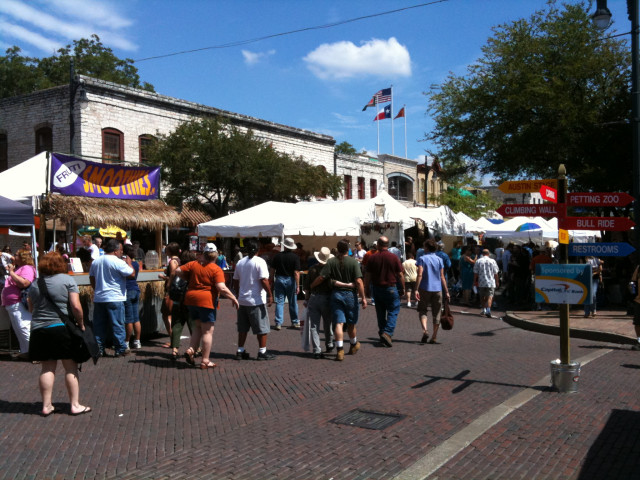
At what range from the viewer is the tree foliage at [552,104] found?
1628cm

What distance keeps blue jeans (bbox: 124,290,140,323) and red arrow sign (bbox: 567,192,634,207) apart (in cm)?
612

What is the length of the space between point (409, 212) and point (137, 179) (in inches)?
444

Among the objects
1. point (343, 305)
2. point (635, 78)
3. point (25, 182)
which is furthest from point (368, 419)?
point (635, 78)

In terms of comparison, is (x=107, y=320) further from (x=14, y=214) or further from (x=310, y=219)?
(x=310, y=219)

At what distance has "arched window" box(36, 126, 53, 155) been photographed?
1064 inches

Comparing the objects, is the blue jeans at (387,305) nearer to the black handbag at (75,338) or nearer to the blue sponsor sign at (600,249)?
the blue sponsor sign at (600,249)

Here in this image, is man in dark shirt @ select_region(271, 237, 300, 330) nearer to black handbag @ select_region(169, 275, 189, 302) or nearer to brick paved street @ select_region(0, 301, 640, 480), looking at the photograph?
brick paved street @ select_region(0, 301, 640, 480)

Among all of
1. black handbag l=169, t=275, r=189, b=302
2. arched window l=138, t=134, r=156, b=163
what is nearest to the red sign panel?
black handbag l=169, t=275, r=189, b=302

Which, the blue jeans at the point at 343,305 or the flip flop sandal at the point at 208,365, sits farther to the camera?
the blue jeans at the point at 343,305

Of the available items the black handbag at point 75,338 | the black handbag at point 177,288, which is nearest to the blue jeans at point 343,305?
the black handbag at point 177,288

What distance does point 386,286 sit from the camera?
9609 mm

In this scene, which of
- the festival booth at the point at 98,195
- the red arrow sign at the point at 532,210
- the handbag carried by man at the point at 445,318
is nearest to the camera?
the red arrow sign at the point at 532,210

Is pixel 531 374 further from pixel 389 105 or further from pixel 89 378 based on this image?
pixel 389 105

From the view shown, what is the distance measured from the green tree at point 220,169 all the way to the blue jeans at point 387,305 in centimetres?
1712
